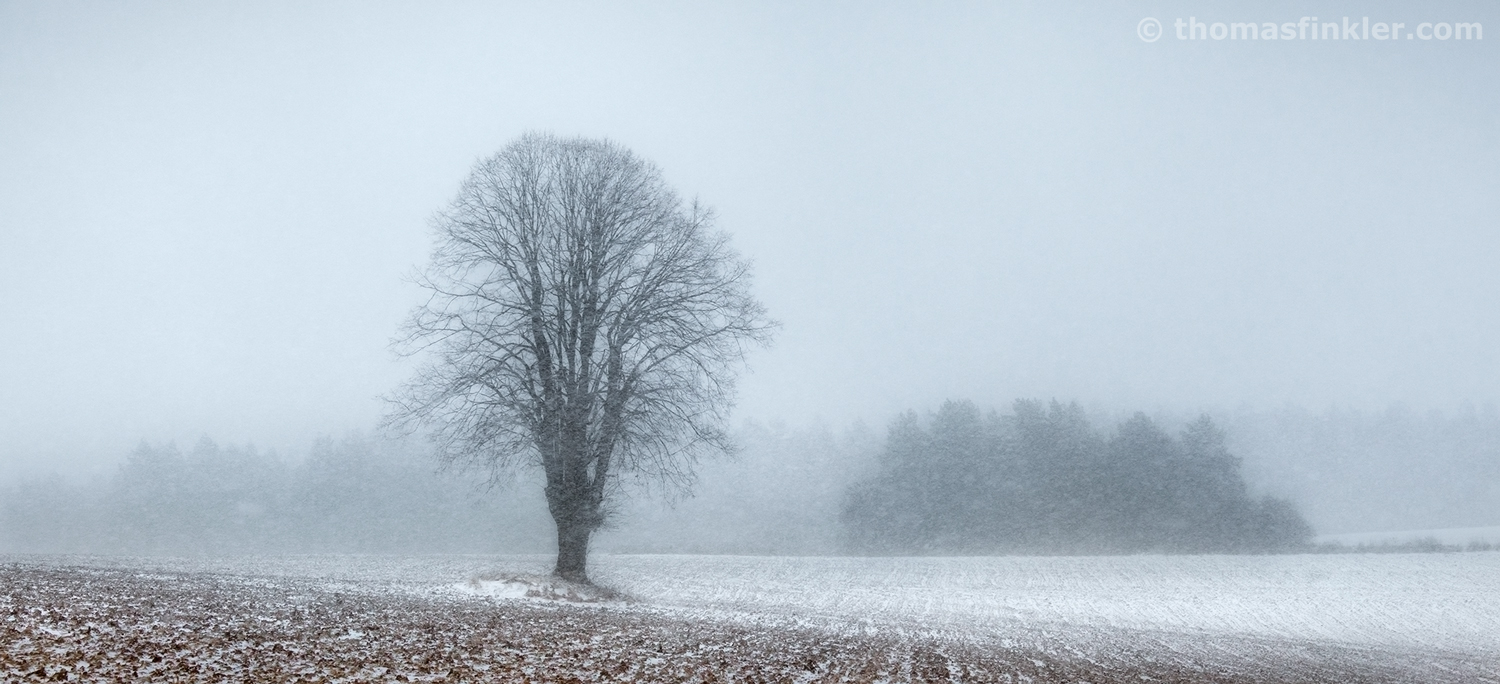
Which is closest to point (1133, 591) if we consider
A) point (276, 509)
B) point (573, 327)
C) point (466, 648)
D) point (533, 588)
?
point (533, 588)

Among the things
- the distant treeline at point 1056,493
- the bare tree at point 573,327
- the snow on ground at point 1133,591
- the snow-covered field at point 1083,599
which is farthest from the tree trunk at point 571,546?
the distant treeline at point 1056,493

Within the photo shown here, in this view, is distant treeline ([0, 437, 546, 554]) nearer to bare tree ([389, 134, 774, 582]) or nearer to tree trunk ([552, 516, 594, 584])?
tree trunk ([552, 516, 594, 584])

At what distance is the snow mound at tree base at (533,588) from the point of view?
19.3 m

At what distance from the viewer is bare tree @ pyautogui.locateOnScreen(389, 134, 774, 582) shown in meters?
20.6

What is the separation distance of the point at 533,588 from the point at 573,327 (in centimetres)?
659

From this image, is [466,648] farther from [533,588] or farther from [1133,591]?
[1133,591]

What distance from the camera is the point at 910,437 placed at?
49.2 meters

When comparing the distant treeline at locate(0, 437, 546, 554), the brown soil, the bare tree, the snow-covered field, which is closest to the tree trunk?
the bare tree

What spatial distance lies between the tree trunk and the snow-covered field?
5.17 feet

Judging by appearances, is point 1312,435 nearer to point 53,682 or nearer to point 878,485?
point 878,485

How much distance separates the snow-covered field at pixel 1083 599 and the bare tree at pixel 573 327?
3.73 m

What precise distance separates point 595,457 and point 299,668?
1312 cm

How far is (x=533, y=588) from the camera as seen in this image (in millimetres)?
19516

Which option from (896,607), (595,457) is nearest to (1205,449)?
(896,607)
